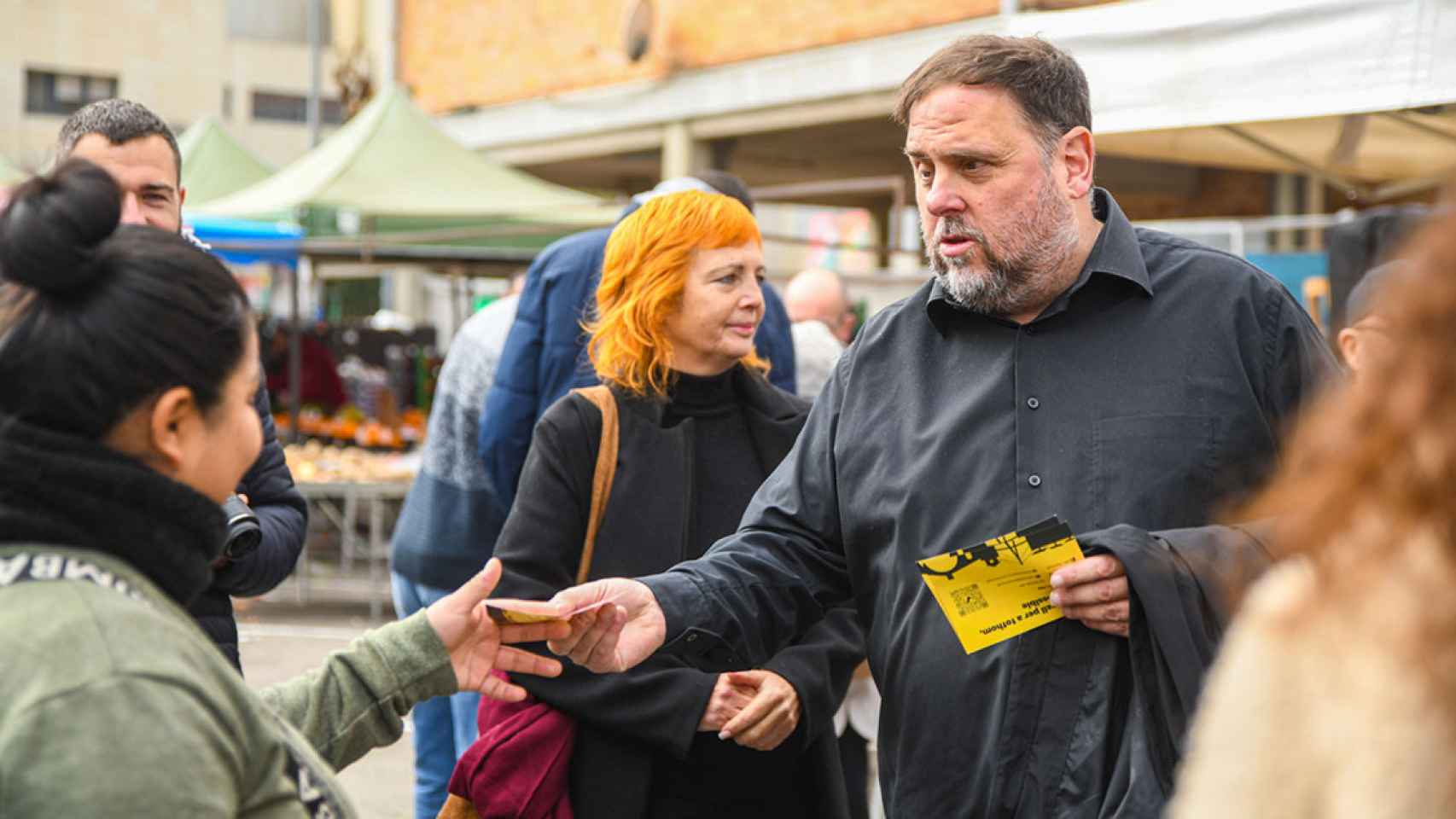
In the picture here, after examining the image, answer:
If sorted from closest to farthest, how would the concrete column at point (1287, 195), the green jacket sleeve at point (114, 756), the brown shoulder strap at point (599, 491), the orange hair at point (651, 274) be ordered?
the green jacket sleeve at point (114, 756) → the brown shoulder strap at point (599, 491) → the orange hair at point (651, 274) → the concrete column at point (1287, 195)

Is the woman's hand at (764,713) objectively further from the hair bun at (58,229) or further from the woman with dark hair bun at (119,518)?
the hair bun at (58,229)

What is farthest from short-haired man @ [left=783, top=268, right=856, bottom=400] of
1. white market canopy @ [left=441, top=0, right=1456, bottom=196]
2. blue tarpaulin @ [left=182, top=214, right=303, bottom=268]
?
blue tarpaulin @ [left=182, top=214, right=303, bottom=268]

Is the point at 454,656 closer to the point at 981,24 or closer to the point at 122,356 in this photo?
the point at 122,356

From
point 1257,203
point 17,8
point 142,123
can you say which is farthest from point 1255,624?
point 17,8

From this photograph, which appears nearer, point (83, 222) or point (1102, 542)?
point (83, 222)

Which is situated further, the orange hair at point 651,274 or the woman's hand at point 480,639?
the orange hair at point 651,274

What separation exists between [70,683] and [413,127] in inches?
394

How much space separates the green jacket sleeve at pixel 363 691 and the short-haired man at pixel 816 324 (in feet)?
11.4

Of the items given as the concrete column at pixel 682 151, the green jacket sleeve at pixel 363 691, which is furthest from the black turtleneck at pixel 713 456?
the concrete column at pixel 682 151

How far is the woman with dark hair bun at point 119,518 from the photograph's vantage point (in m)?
1.52

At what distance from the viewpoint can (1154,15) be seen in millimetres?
4512

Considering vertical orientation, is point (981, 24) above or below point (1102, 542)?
above

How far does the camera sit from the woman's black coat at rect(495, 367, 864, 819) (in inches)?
126

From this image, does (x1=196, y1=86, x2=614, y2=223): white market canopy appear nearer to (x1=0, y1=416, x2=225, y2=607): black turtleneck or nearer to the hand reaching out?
the hand reaching out
